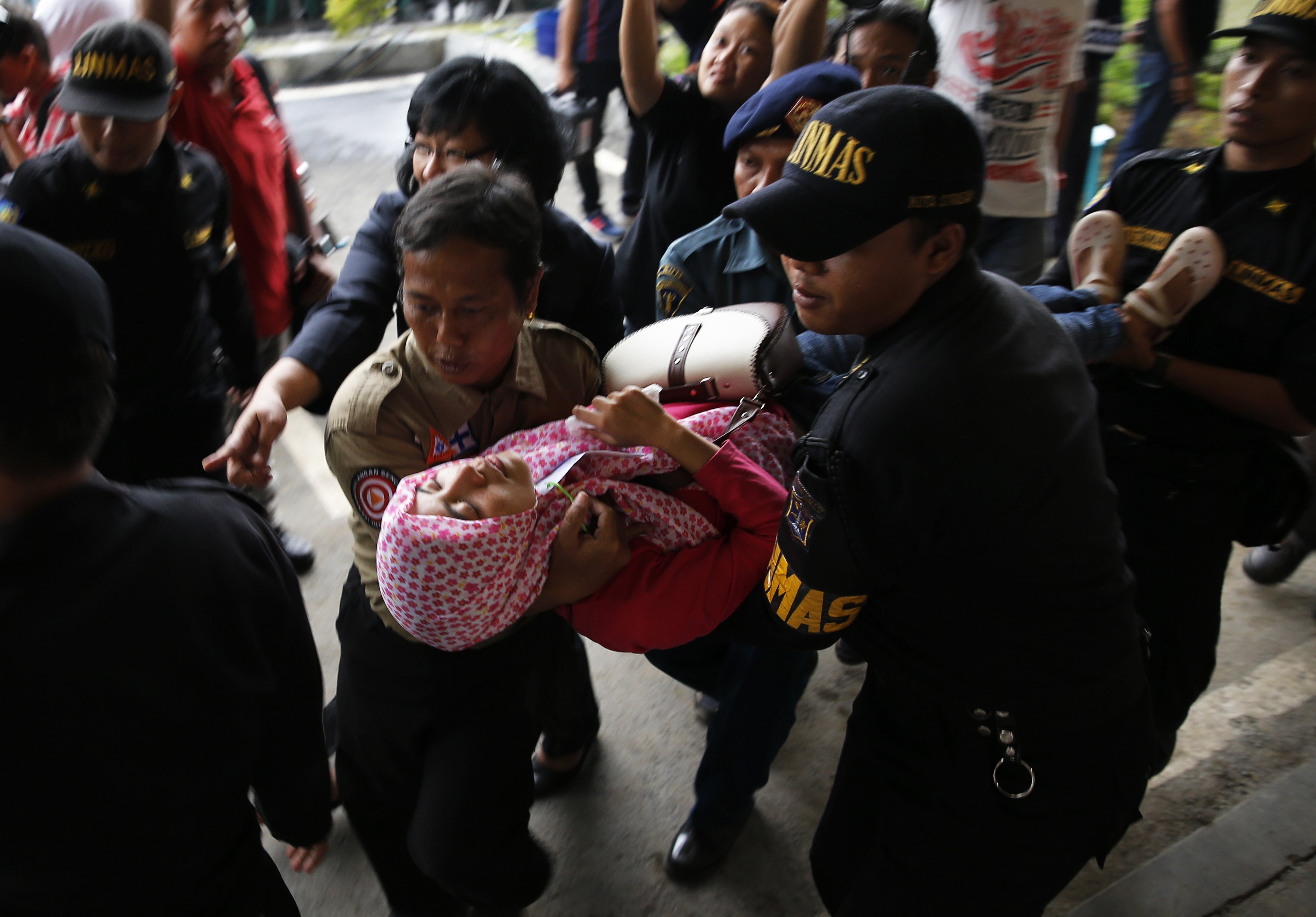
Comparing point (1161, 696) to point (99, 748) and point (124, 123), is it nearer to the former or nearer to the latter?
point (99, 748)

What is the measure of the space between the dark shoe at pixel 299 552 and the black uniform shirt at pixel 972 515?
2313 millimetres

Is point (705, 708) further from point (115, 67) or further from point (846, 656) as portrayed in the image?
point (115, 67)

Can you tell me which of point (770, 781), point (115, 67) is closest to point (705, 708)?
point (770, 781)

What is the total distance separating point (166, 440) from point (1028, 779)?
7.71ft

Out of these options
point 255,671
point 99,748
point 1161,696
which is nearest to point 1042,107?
point 1161,696

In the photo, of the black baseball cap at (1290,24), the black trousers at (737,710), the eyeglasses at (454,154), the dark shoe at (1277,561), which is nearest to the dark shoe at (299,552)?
the black trousers at (737,710)

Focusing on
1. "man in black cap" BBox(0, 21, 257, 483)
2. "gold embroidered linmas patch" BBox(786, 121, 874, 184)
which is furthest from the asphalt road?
"gold embroidered linmas patch" BBox(786, 121, 874, 184)

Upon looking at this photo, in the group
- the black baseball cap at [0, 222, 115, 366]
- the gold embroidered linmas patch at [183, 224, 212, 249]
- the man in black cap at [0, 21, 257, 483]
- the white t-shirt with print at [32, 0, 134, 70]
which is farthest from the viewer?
the white t-shirt with print at [32, 0, 134, 70]

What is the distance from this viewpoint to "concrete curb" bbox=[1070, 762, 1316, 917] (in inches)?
87.0

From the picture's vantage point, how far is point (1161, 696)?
2.15 metres

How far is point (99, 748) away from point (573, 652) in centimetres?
103

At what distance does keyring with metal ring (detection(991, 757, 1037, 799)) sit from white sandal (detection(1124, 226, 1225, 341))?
987 millimetres

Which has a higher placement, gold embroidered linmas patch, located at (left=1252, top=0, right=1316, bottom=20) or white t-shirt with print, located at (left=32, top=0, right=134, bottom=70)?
gold embroidered linmas patch, located at (left=1252, top=0, right=1316, bottom=20)

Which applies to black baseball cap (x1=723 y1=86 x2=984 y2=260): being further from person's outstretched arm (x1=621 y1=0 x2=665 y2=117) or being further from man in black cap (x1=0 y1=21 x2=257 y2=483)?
man in black cap (x1=0 y1=21 x2=257 y2=483)
